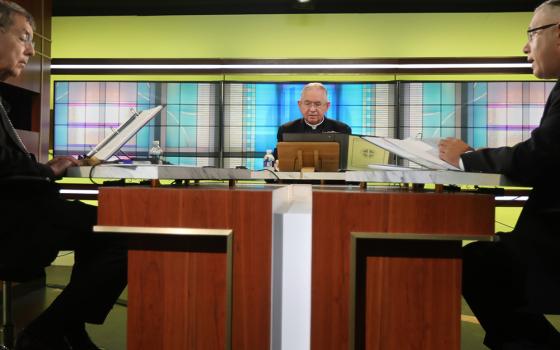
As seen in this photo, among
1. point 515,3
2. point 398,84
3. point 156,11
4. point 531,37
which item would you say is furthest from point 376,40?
point 531,37

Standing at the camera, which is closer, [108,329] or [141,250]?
[141,250]

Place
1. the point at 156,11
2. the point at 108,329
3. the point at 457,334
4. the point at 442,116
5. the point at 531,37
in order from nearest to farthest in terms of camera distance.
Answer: the point at 457,334, the point at 531,37, the point at 108,329, the point at 442,116, the point at 156,11

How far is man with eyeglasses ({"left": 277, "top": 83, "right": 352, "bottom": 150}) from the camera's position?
13.7 feet

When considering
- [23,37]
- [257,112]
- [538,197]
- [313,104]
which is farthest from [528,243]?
[257,112]

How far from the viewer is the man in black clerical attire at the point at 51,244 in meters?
1.70

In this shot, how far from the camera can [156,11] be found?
4.68 meters

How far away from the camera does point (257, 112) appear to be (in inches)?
177

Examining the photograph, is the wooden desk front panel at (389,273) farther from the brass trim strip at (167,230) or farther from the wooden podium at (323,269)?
the brass trim strip at (167,230)

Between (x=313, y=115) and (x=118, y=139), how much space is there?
2.63 m

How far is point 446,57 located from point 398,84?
60cm

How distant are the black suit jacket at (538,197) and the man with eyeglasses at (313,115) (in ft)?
8.80

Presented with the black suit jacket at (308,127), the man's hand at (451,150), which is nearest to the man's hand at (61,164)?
the man's hand at (451,150)

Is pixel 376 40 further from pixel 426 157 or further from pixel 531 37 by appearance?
pixel 426 157

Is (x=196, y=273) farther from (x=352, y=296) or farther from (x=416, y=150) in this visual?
(x=416, y=150)
